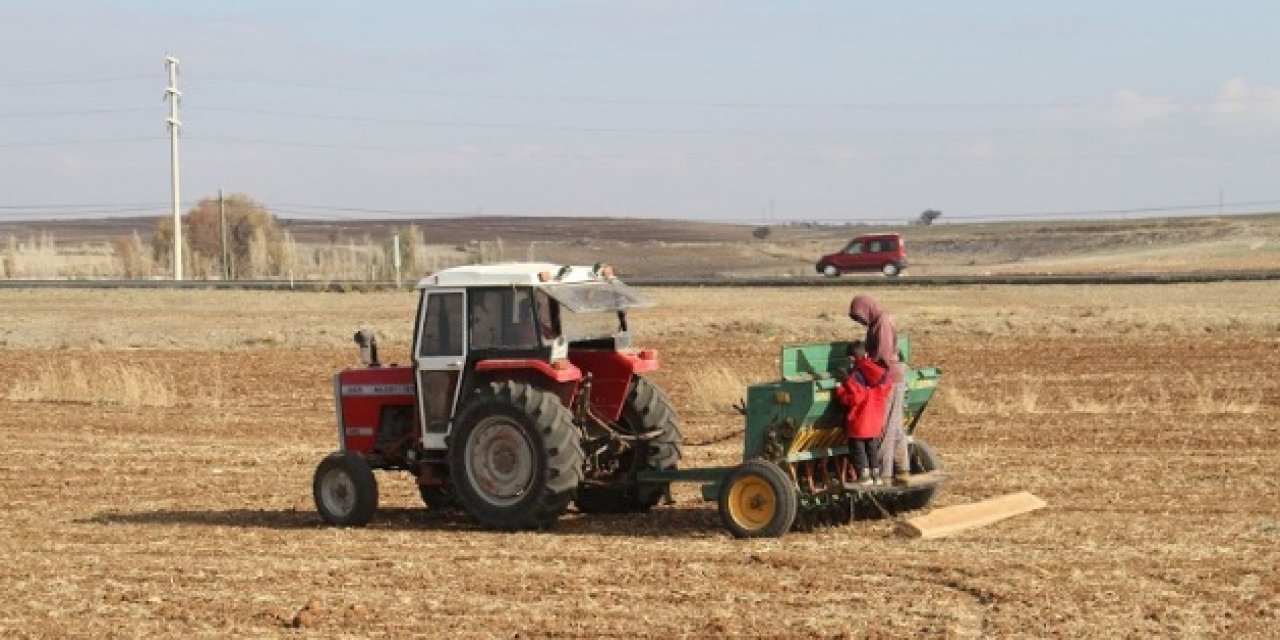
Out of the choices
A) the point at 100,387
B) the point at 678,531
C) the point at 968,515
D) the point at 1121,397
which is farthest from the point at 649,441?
the point at 100,387

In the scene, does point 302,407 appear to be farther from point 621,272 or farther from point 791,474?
point 621,272

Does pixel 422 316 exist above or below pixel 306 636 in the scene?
above

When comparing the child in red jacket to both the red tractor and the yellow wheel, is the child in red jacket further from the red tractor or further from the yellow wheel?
the red tractor

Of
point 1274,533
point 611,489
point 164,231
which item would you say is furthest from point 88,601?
point 164,231

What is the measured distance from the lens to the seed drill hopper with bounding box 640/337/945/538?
1398cm

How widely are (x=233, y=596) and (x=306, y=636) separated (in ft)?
4.54

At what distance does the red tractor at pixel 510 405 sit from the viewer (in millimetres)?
14438

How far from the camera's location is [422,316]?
589 inches

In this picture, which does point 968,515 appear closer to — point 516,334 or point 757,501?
point 757,501

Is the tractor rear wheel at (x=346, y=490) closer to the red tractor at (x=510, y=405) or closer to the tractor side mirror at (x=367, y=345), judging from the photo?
the red tractor at (x=510, y=405)

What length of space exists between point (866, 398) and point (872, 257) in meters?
51.3

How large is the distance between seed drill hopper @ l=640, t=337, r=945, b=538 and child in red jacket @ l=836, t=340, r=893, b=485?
11 cm

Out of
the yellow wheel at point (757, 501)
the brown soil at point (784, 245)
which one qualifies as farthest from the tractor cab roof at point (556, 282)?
the brown soil at point (784, 245)

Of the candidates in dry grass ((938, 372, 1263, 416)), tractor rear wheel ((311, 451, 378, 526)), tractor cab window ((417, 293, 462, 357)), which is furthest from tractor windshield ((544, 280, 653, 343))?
dry grass ((938, 372, 1263, 416))
